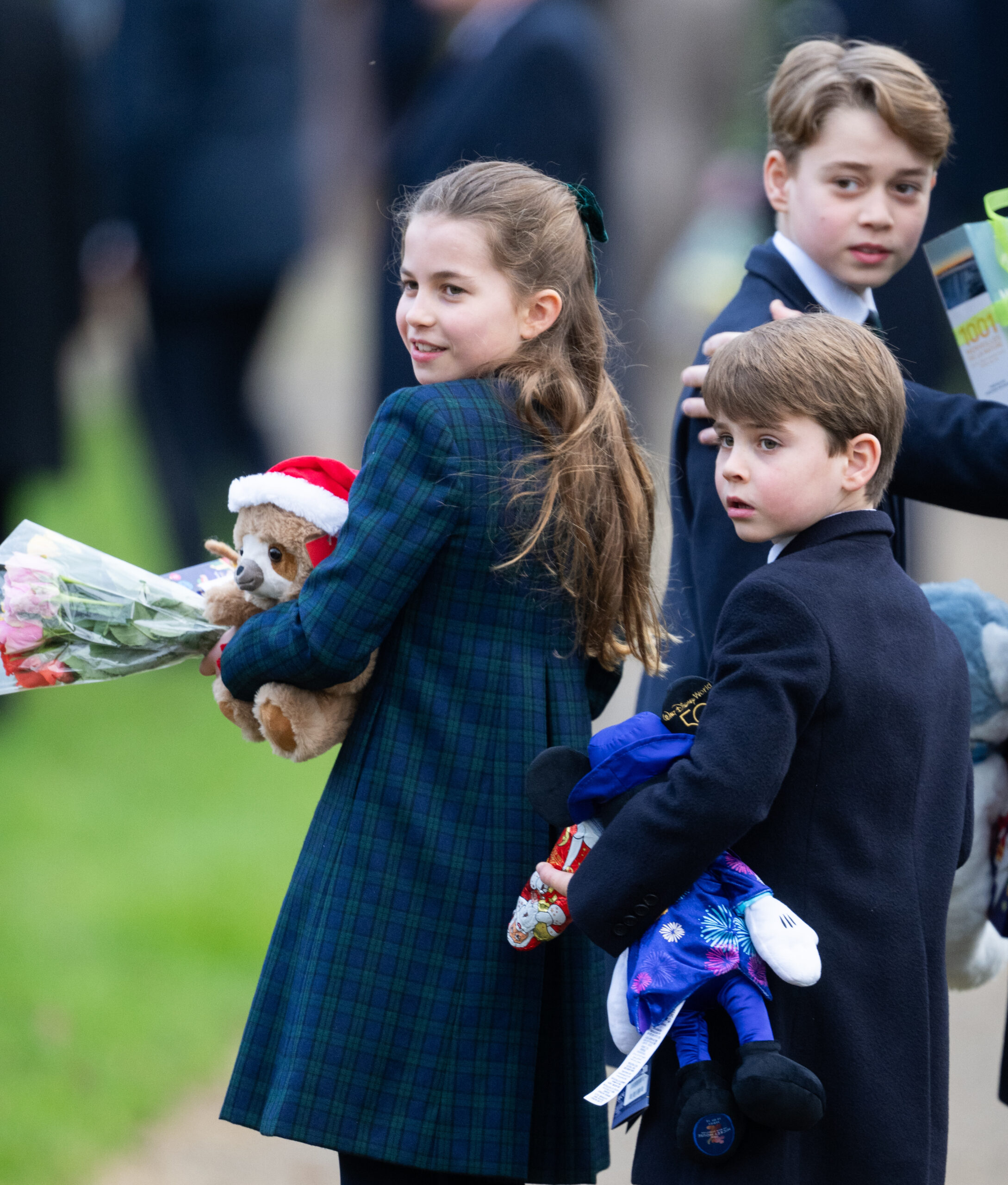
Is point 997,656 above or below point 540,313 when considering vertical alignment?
below

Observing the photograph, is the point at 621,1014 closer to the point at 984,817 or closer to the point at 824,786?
the point at 824,786

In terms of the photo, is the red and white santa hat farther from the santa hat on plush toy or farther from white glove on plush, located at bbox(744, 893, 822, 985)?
white glove on plush, located at bbox(744, 893, 822, 985)

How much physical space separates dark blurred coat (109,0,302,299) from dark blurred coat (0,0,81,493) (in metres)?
0.71

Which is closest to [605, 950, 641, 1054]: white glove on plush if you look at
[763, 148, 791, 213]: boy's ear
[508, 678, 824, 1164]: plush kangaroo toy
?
[508, 678, 824, 1164]: plush kangaroo toy

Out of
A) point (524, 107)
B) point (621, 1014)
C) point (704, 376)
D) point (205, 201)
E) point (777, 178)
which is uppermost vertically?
point (205, 201)

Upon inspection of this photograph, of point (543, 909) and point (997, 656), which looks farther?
point (997, 656)

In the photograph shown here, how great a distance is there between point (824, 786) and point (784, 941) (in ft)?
0.63

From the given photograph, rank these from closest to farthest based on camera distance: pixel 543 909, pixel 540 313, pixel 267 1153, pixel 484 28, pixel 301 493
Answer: pixel 543 909
pixel 301 493
pixel 540 313
pixel 267 1153
pixel 484 28

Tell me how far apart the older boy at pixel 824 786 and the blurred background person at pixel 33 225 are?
3946 mm

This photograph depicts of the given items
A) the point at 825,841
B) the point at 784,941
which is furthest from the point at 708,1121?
the point at 825,841

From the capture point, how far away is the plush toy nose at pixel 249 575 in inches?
89.2

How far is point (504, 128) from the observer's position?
4941 millimetres

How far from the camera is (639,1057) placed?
190 centimetres

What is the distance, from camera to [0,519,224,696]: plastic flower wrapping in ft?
7.63
